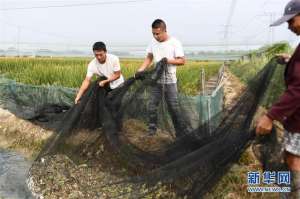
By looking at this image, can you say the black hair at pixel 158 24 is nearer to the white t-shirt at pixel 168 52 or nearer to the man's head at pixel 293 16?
the white t-shirt at pixel 168 52

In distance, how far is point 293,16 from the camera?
233cm

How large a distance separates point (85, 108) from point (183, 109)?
123cm

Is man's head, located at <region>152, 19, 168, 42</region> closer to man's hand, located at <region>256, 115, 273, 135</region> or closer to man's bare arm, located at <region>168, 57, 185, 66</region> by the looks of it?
man's bare arm, located at <region>168, 57, 185, 66</region>

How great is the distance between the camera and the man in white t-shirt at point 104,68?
457 cm

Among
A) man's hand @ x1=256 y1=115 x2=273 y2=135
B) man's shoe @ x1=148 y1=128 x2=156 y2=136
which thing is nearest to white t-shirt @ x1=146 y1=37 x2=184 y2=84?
man's shoe @ x1=148 y1=128 x2=156 y2=136

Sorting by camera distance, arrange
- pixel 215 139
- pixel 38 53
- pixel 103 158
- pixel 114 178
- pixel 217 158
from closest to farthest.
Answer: pixel 217 158, pixel 215 139, pixel 114 178, pixel 103 158, pixel 38 53

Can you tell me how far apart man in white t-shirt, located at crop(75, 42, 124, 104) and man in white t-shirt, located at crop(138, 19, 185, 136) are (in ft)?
1.45

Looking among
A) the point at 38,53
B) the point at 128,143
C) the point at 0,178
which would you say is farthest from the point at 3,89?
the point at 38,53

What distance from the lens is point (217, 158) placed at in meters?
2.90

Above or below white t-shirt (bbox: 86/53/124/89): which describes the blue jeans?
below

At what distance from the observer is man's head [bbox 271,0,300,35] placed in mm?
2322

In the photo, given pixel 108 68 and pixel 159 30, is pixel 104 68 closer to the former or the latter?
pixel 108 68

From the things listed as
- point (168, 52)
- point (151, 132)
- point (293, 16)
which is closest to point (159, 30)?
point (168, 52)

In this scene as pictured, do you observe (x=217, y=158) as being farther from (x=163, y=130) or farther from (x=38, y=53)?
(x=38, y=53)
